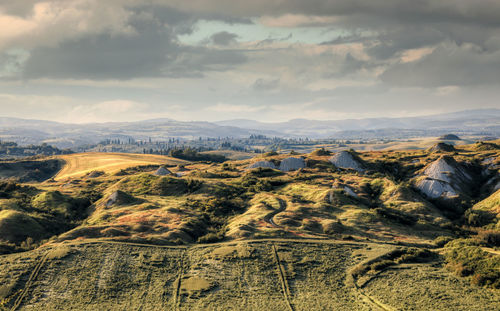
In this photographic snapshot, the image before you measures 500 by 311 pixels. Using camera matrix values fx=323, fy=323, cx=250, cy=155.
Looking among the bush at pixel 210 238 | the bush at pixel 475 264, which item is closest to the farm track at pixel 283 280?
the bush at pixel 210 238

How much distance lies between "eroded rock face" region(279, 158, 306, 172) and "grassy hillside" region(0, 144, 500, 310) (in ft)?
129

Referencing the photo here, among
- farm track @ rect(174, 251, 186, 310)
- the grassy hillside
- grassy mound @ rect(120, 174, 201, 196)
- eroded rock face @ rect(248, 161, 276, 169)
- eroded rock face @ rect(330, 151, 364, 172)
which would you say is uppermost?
eroded rock face @ rect(330, 151, 364, 172)

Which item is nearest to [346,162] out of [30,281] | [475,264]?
[475,264]

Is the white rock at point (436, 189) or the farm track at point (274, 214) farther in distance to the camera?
the white rock at point (436, 189)

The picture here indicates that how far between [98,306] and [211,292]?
15.8 meters

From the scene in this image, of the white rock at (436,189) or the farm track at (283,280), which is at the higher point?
the white rock at (436,189)

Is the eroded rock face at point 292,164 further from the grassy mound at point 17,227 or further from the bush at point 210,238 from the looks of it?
the grassy mound at point 17,227

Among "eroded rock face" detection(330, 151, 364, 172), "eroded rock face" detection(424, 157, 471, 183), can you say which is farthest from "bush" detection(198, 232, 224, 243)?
"eroded rock face" detection(330, 151, 364, 172)

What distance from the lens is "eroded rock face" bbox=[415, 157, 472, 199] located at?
99.5 metres

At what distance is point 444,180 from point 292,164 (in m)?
61.1

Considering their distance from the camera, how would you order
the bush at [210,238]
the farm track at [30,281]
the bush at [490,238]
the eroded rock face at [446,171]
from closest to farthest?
the farm track at [30,281], the bush at [210,238], the bush at [490,238], the eroded rock face at [446,171]

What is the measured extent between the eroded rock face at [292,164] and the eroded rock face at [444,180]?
1936 inches

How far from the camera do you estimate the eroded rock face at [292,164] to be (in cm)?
14490

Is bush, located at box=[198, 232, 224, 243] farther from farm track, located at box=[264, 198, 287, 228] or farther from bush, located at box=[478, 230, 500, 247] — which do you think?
bush, located at box=[478, 230, 500, 247]
